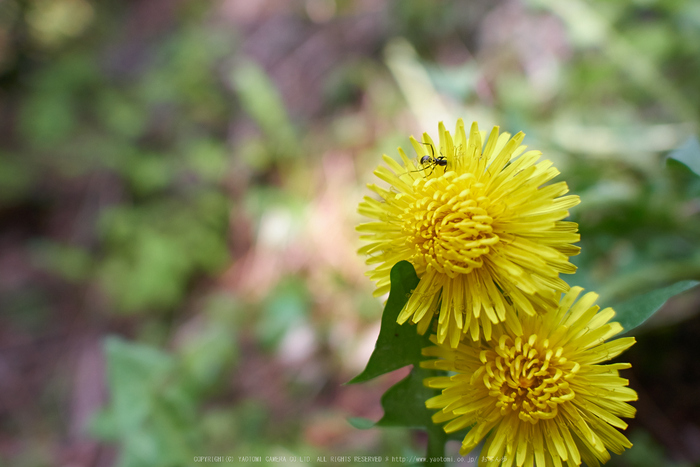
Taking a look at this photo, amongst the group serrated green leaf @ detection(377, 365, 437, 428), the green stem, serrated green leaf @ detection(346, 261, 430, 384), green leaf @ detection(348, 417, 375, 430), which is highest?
serrated green leaf @ detection(346, 261, 430, 384)

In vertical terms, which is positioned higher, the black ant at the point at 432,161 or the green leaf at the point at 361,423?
the black ant at the point at 432,161

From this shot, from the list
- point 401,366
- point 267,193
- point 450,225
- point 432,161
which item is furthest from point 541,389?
point 267,193

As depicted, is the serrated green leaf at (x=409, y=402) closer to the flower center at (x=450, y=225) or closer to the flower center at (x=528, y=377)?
the flower center at (x=528, y=377)

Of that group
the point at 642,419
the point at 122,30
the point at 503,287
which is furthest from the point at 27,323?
the point at 642,419

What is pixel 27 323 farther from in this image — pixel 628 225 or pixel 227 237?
pixel 628 225

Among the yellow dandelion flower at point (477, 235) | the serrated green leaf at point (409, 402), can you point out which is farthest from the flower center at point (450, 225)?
the serrated green leaf at point (409, 402)

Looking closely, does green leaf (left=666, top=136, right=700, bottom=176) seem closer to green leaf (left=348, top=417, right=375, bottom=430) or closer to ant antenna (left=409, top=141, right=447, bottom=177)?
ant antenna (left=409, top=141, right=447, bottom=177)

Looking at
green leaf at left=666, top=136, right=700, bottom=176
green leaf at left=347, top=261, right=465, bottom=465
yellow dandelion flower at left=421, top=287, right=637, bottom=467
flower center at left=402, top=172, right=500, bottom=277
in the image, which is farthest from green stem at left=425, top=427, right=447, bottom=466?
green leaf at left=666, top=136, right=700, bottom=176
